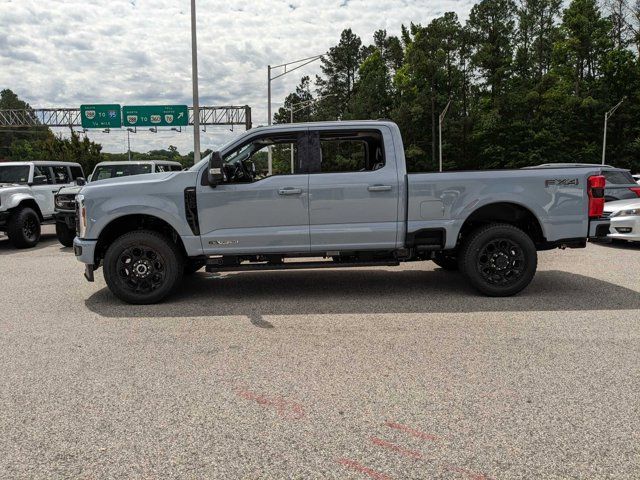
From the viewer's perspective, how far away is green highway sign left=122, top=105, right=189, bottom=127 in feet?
117

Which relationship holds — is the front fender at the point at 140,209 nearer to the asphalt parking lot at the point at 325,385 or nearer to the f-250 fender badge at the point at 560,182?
the asphalt parking lot at the point at 325,385

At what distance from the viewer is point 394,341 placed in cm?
449

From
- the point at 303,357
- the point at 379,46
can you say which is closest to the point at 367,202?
the point at 303,357

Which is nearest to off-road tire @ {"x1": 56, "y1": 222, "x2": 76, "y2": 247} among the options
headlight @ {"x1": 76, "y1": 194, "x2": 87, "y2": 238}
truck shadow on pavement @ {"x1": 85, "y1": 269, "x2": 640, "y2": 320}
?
truck shadow on pavement @ {"x1": 85, "y1": 269, "x2": 640, "y2": 320}

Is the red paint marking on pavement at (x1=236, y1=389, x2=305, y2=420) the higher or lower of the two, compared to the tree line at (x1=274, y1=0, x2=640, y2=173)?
lower

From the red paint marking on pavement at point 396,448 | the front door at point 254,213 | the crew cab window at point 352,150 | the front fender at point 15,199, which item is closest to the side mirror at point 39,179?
the front fender at point 15,199

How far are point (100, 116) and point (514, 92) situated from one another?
38.9 m

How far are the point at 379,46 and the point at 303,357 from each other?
6883 cm

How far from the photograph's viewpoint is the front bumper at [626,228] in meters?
9.66

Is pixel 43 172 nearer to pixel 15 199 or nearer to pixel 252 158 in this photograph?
pixel 15 199

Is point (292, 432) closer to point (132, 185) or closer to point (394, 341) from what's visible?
point (394, 341)

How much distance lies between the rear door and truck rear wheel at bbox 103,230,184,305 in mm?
1722

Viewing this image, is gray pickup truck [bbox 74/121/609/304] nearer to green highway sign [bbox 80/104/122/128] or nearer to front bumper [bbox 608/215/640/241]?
front bumper [bbox 608/215/640/241]

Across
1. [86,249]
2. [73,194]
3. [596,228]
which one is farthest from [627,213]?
[73,194]
